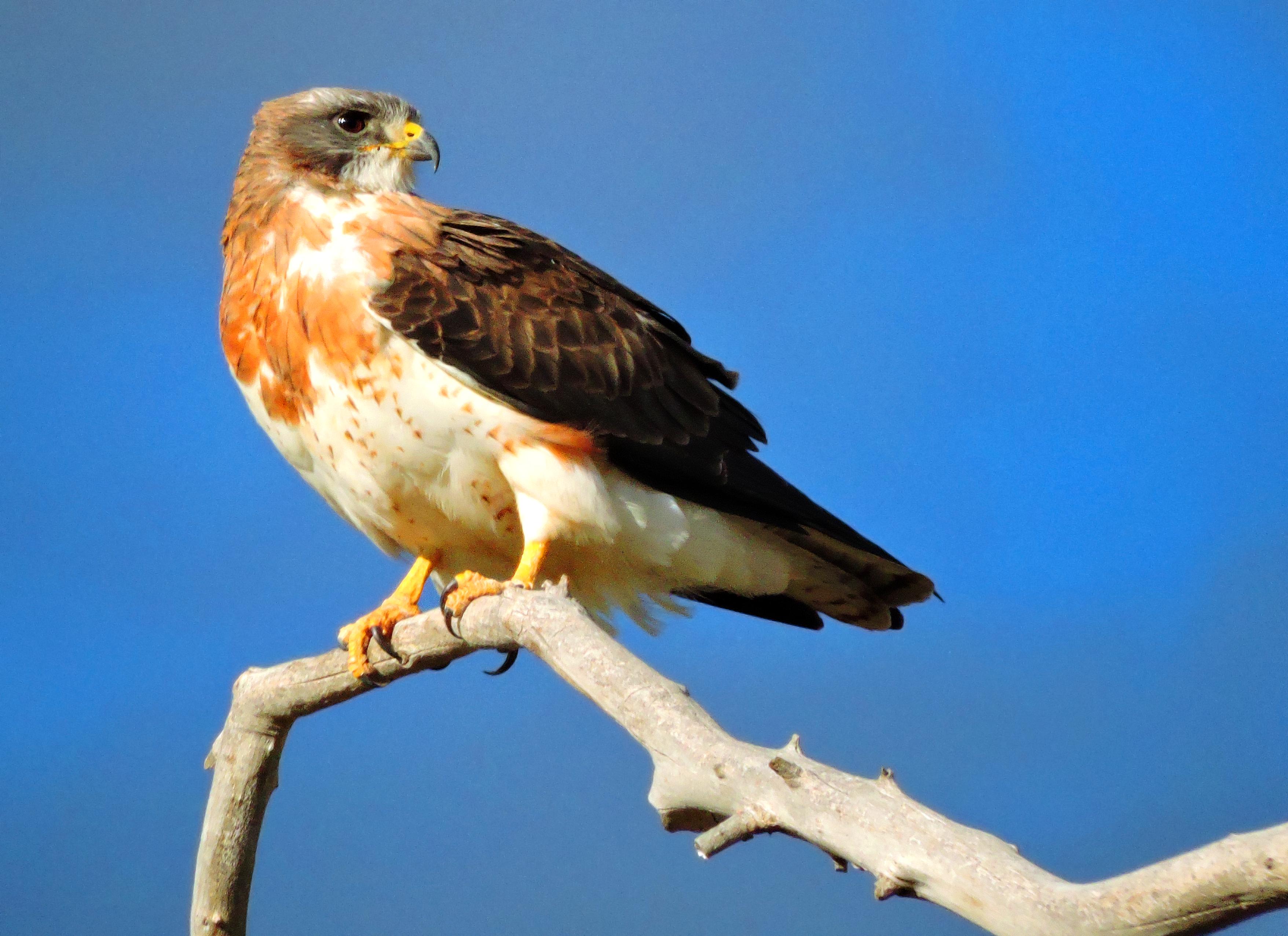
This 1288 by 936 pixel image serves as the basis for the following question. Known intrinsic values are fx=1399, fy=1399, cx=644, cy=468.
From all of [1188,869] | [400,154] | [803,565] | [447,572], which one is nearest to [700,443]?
[803,565]

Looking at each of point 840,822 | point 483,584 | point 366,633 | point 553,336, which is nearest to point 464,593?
point 483,584

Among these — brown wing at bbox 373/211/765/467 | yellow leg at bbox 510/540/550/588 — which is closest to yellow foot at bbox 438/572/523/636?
yellow leg at bbox 510/540/550/588

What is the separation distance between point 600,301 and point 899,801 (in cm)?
197

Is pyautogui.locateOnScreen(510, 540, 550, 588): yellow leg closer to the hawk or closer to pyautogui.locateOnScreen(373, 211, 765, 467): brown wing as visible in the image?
the hawk

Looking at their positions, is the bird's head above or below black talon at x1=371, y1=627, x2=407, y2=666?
above

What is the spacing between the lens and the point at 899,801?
1934 mm

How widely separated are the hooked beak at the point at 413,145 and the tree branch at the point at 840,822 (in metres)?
1.23

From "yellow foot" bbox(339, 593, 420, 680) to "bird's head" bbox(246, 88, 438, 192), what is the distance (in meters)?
1.07

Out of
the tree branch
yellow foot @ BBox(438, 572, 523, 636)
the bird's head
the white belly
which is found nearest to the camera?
the tree branch

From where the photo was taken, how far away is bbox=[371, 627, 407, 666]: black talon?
321 cm

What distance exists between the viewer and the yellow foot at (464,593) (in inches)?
120

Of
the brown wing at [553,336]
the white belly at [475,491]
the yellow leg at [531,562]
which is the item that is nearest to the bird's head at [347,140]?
the brown wing at [553,336]

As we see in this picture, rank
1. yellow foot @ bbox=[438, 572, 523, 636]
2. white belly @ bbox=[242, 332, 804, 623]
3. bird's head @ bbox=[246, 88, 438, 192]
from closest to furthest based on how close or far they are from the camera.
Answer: yellow foot @ bbox=[438, 572, 523, 636]
white belly @ bbox=[242, 332, 804, 623]
bird's head @ bbox=[246, 88, 438, 192]

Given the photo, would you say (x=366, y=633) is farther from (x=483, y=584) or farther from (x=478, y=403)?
(x=478, y=403)
